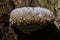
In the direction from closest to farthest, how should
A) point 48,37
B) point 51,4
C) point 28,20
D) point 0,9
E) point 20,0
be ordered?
point 28,20
point 0,9
point 20,0
point 48,37
point 51,4

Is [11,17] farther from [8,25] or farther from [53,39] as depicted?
[53,39]

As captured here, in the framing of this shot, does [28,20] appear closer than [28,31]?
Yes

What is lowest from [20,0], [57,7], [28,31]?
[28,31]

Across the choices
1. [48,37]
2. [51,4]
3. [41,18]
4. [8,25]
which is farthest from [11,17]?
[51,4]

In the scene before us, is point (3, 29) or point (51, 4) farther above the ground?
point (51, 4)

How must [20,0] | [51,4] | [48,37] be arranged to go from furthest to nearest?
[51,4] → [48,37] → [20,0]

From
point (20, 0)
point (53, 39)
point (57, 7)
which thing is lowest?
point (53, 39)

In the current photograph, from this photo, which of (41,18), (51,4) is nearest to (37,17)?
(41,18)

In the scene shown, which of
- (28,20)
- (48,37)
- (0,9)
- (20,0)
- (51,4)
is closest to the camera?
(28,20)

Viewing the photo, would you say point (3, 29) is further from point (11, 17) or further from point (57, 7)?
point (57, 7)
